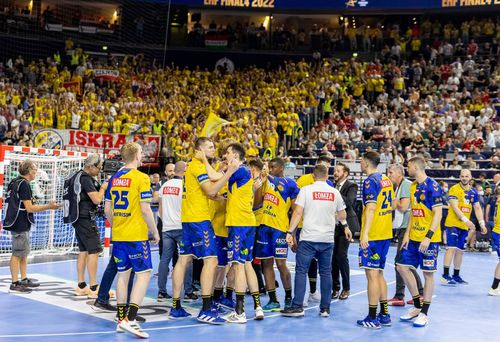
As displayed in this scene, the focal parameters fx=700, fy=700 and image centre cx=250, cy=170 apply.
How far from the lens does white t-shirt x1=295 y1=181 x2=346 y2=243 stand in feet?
32.3

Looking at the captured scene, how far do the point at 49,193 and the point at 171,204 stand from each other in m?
6.53

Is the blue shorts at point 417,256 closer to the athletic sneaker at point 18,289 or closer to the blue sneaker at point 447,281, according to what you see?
the blue sneaker at point 447,281

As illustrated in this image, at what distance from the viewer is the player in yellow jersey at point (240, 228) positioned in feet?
31.2

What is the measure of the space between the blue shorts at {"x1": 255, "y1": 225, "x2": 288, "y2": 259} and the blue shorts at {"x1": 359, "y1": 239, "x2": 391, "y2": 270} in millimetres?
1287

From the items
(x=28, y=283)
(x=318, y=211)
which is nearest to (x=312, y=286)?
(x=318, y=211)

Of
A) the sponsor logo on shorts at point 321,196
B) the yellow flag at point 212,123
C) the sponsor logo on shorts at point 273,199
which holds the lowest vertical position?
the sponsor logo on shorts at point 273,199

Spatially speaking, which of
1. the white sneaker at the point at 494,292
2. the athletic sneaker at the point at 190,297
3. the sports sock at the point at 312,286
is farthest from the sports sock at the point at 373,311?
the white sneaker at the point at 494,292

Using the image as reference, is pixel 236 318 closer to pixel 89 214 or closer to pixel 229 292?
pixel 229 292

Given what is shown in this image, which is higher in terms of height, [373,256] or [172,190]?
[172,190]

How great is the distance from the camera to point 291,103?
3020 cm

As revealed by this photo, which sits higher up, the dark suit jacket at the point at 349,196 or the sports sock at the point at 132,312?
the dark suit jacket at the point at 349,196

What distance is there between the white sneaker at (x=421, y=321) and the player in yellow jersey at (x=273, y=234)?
74.0 inches

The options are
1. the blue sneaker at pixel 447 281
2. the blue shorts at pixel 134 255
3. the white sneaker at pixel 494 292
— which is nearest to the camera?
the blue shorts at pixel 134 255

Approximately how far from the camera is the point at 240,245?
953cm
